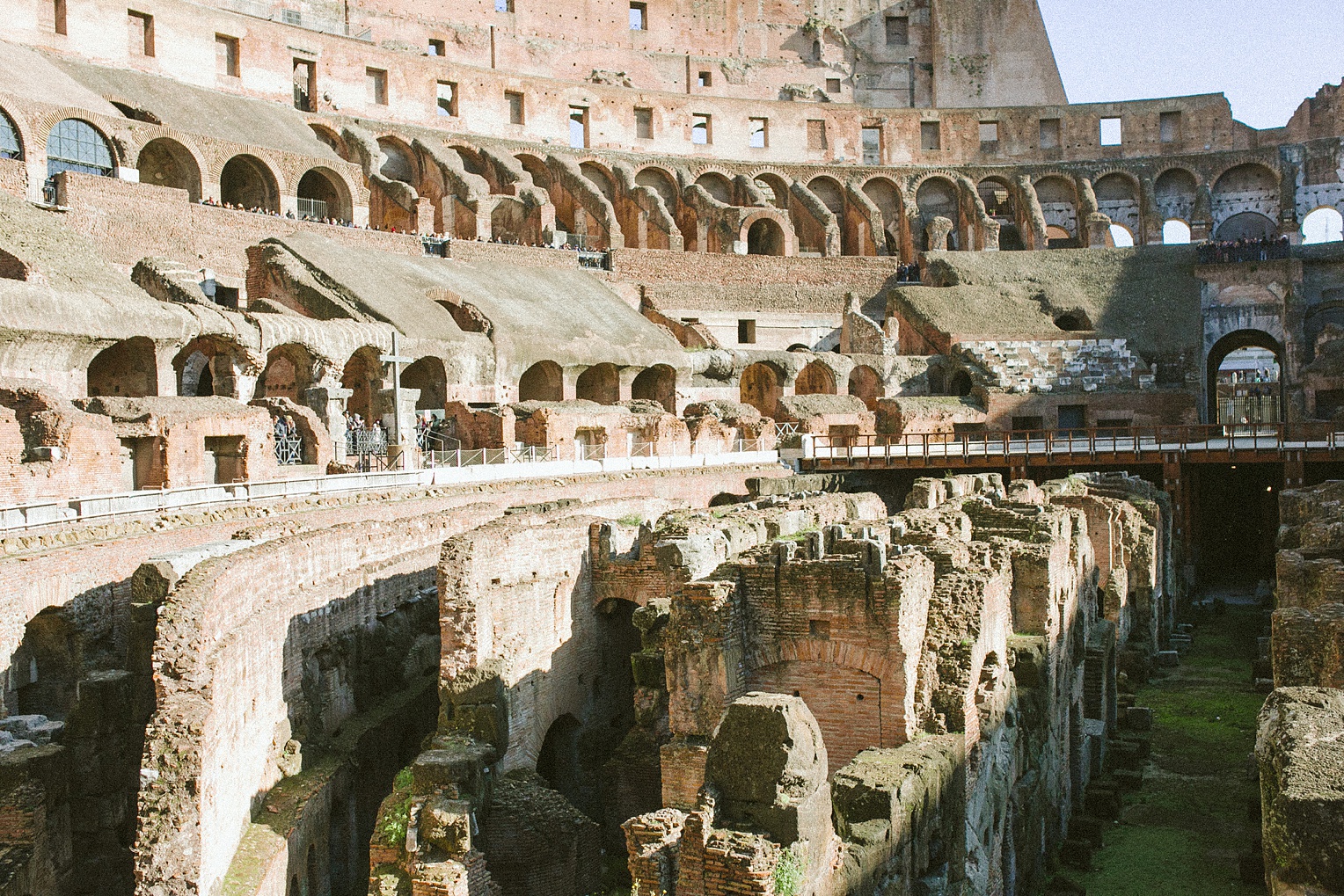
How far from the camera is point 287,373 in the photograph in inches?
1157

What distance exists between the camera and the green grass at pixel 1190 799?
10.7m

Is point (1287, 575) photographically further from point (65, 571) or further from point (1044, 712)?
point (65, 571)

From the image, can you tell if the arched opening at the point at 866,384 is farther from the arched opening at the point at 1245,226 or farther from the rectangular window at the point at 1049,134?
the arched opening at the point at 1245,226

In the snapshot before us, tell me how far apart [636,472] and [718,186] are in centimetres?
3197

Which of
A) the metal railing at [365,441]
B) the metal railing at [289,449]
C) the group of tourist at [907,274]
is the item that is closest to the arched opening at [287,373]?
the metal railing at [365,441]

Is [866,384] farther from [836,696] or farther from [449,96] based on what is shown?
[836,696]

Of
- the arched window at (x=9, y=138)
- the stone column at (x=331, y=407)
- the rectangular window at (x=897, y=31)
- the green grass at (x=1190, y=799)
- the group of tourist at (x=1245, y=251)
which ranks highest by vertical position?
the rectangular window at (x=897, y=31)

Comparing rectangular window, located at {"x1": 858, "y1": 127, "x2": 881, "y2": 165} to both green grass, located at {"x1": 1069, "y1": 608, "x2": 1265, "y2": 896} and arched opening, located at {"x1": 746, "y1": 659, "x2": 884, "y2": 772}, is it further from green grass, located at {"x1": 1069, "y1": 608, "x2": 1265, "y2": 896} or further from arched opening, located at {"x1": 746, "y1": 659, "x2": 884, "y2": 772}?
arched opening, located at {"x1": 746, "y1": 659, "x2": 884, "y2": 772}

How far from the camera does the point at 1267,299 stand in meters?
44.0

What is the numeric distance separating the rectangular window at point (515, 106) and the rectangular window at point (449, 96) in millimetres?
2335

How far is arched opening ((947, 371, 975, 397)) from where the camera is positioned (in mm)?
41178

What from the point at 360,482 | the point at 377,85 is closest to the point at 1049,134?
the point at 377,85

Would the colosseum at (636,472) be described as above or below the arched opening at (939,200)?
below

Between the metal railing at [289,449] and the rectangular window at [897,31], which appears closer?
the metal railing at [289,449]
